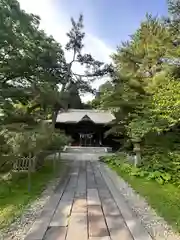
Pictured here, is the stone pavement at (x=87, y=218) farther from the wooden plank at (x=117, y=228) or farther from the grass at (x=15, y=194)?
the grass at (x=15, y=194)

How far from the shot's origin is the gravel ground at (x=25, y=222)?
4105mm

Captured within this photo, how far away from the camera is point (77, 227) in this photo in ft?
14.2

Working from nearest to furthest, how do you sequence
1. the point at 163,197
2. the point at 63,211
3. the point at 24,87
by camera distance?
the point at 63,211 → the point at 163,197 → the point at 24,87

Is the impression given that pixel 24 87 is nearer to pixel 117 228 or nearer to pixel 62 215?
pixel 62 215

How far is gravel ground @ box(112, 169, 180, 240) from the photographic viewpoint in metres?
4.09

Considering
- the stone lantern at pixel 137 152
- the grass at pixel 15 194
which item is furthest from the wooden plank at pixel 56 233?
the stone lantern at pixel 137 152

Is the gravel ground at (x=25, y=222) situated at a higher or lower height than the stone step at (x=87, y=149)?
lower

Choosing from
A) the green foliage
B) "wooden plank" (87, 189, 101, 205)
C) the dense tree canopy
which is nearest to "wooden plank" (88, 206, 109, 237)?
"wooden plank" (87, 189, 101, 205)

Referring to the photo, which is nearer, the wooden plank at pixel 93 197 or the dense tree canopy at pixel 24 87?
the wooden plank at pixel 93 197

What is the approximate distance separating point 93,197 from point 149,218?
6.59 ft

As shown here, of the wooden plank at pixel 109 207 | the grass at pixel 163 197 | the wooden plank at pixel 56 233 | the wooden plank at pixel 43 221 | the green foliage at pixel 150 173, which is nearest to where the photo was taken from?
the wooden plank at pixel 56 233

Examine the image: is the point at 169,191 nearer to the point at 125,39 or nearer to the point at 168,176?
the point at 168,176

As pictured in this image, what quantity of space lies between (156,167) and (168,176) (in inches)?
58.0

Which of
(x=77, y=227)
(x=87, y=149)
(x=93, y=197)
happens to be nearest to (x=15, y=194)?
(x=93, y=197)
